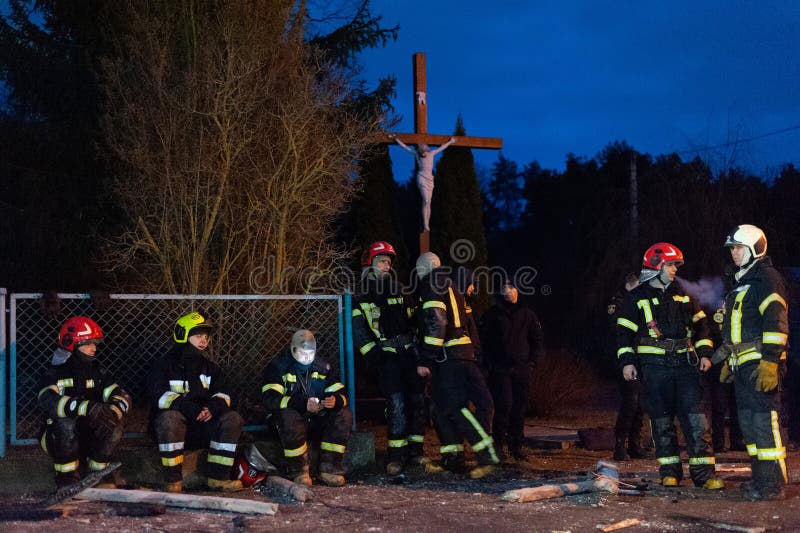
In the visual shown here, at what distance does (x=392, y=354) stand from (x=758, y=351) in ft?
10.5

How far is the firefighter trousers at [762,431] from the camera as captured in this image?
6.54m

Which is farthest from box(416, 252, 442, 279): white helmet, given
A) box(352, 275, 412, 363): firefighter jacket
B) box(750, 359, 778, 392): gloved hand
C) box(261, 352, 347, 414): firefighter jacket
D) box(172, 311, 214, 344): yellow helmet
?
box(750, 359, 778, 392): gloved hand

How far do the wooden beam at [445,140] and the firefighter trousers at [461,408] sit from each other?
406 cm

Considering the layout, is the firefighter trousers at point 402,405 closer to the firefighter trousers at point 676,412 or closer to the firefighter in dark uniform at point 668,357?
the firefighter in dark uniform at point 668,357

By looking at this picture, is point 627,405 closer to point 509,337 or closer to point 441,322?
point 509,337

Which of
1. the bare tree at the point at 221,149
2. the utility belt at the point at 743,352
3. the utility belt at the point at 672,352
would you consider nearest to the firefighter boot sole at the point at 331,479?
the bare tree at the point at 221,149

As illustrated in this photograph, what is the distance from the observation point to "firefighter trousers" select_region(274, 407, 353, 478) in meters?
7.39

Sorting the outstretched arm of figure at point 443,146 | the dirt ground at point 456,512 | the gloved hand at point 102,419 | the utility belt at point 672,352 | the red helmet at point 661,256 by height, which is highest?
the outstretched arm of figure at point 443,146

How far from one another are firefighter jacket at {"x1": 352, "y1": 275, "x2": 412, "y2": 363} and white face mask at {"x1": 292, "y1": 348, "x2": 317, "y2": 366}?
2.43 ft

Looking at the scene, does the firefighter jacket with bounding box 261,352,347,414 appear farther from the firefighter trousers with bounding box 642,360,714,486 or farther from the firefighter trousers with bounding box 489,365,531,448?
the firefighter trousers with bounding box 642,360,714,486

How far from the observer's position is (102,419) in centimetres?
691

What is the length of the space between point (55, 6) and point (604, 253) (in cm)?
1213

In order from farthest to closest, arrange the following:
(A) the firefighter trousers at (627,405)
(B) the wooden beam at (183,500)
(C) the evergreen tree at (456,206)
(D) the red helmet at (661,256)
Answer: (C) the evergreen tree at (456,206) < (A) the firefighter trousers at (627,405) < (D) the red helmet at (661,256) < (B) the wooden beam at (183,500)

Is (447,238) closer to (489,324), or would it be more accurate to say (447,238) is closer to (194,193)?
(489,324)
